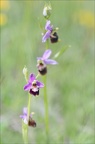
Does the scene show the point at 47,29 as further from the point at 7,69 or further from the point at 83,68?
the point at 83,68

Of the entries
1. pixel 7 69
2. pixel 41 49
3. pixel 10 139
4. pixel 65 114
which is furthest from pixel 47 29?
pixel 41 49

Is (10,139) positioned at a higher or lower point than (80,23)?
lower

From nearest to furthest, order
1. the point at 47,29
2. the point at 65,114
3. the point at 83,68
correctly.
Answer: the point at 47,29, the point at 65,114, the point at 83,68

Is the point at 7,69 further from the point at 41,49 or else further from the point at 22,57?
the point at 41,49

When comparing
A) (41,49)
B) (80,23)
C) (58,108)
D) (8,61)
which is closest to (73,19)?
(80,23)

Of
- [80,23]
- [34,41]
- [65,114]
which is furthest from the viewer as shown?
[80,23]

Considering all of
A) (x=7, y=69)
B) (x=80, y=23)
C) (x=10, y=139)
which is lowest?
(x=10, y=139)

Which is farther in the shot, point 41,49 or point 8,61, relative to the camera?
point 41,49
